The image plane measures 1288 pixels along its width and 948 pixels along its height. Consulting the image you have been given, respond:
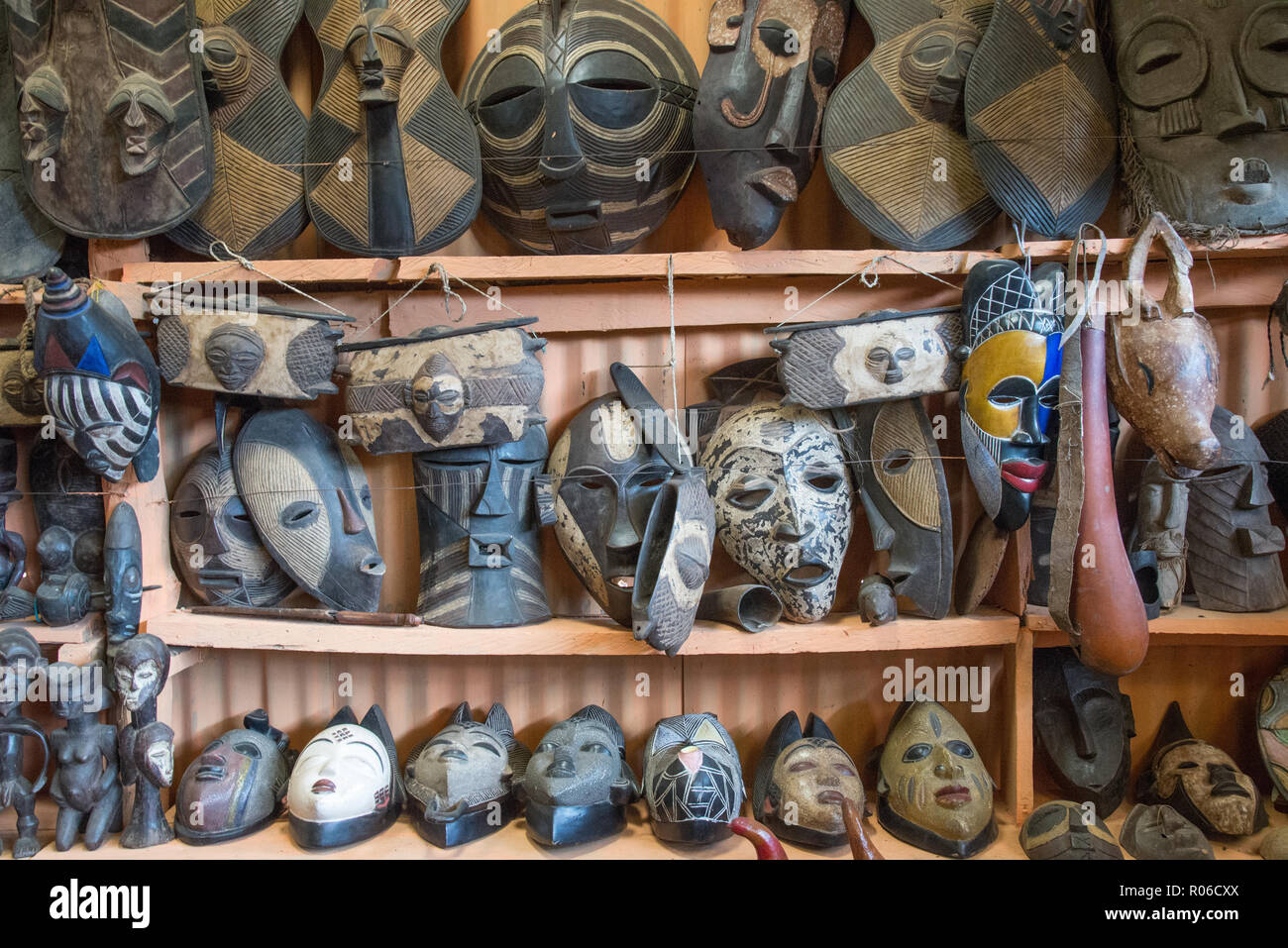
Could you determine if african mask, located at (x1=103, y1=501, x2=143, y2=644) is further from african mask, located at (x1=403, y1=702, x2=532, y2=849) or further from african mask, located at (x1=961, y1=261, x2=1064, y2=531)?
african mask, located at (x1=961, y1=261, x2=1064, y2=531)

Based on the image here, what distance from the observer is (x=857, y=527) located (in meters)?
2.15

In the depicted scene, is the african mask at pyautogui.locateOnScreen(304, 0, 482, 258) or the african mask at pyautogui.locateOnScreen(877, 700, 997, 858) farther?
the african mask at pyautogui.locateOnScreen(304, 0, 482, 258)

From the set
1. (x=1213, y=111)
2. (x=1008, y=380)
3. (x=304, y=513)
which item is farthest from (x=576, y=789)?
(x=1213, y=111)

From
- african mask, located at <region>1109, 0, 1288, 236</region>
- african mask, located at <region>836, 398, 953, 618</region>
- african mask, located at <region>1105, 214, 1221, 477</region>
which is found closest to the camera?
african mask, located at <region>1105, 214, 1221, 477</region>

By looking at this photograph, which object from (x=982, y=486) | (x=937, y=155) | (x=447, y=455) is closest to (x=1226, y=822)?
(x=982, y=486)

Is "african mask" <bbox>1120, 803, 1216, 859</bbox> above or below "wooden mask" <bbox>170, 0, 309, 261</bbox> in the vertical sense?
below

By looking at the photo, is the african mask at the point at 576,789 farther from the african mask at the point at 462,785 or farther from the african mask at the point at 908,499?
the african mask at the point at 908,499

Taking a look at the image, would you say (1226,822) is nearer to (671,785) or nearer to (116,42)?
(671,785)

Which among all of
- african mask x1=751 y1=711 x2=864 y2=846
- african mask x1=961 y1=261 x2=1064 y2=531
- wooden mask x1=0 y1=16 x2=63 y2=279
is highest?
wooden mask x1=0 y1=16 x2=63 y2=279

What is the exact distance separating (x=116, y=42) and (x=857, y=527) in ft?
6.24

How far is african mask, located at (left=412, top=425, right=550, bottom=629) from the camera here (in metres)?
2.01

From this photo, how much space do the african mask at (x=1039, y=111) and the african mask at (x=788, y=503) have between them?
64cm

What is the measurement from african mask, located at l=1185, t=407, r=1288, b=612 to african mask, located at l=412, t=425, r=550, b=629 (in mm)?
1431

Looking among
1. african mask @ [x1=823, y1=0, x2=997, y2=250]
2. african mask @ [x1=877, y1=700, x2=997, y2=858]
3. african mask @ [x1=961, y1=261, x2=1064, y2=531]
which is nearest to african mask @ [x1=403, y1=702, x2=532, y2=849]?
african mask @ [x1=877, y1=700, x2=997, y2=858]
